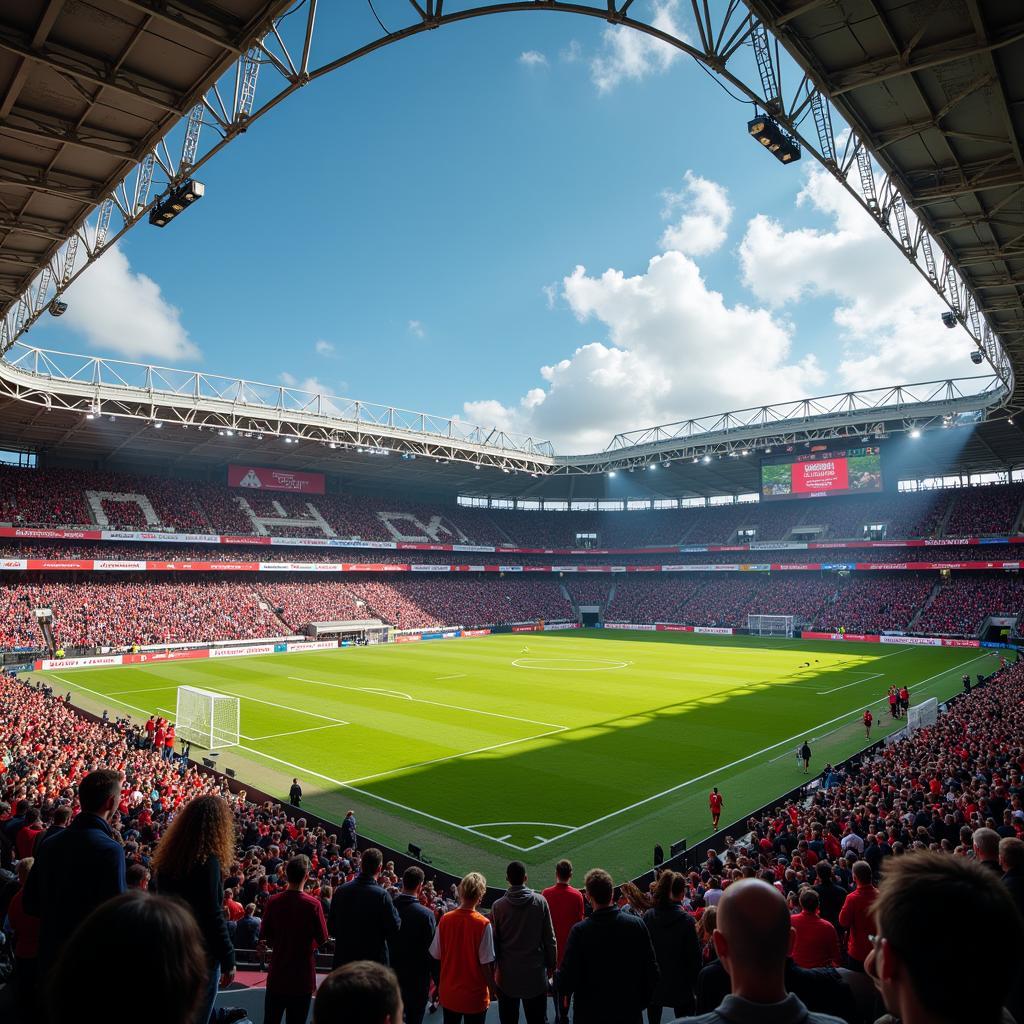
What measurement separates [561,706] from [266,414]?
90.8 feet

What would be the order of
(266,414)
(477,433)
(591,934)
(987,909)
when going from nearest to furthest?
(987,909), (591,934), (266,414), (477,433)

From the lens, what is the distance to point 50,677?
3759 cm

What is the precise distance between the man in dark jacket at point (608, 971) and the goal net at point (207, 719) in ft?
72.4

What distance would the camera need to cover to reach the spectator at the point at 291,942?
5.29 metres

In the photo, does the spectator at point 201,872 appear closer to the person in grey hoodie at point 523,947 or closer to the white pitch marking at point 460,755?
the person in grey hoodie at point 523,947

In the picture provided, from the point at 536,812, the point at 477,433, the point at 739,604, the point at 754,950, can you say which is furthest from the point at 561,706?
the point at 739,604

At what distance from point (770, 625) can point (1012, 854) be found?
189 ft

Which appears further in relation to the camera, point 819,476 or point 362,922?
point 819,476

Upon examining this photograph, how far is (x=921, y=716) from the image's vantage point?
24.4 metres

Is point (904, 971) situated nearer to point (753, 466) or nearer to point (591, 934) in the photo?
point (591, 934)

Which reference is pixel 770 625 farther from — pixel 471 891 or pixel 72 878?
pixel 72 878

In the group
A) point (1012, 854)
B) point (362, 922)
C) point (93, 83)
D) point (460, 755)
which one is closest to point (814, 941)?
point (1012, 854)

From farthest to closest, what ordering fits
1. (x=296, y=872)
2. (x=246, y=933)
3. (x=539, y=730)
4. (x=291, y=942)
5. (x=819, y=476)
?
1. (x=819, y=476)
2. (x=539, y=730)
3. (x=246, y=933)
4. (x=296, y=872)
5. (x=291, y=942)

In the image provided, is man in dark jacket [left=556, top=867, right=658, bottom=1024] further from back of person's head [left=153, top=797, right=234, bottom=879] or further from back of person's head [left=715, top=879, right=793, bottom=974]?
back of person's head [left=715, top=879, right=793, bottom=974]
